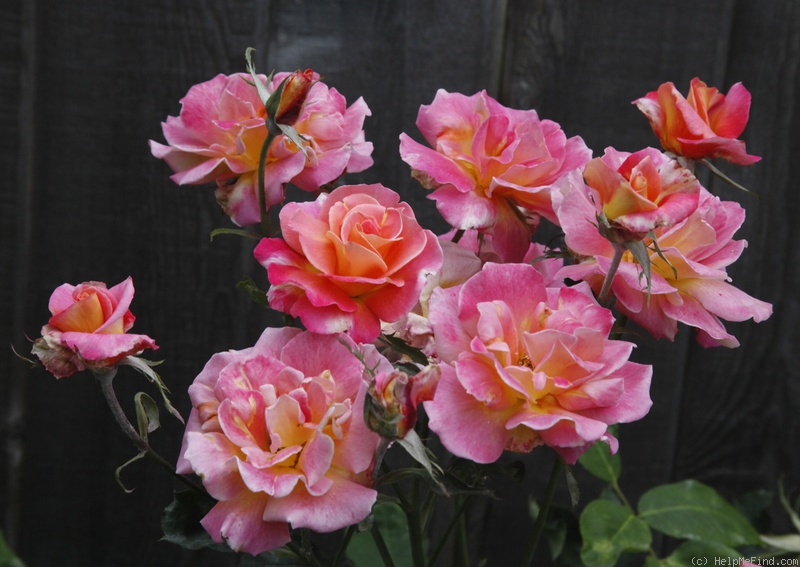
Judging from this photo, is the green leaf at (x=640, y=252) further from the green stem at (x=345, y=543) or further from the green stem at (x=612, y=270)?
the green stem at (x=345, y=543)

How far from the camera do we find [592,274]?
49cm

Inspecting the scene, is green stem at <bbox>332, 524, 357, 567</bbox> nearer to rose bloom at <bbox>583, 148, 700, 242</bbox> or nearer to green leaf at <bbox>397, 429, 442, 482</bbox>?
green leaf at <bbox>397, 429, 442, 482</bbox>

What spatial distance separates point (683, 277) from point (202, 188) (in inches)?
25.4

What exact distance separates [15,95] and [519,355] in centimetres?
77

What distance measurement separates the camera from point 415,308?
51 cm

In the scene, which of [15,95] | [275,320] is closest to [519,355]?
[275,320]

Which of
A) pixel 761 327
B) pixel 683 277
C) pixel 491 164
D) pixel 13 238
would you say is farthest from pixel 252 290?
pixel 761 327

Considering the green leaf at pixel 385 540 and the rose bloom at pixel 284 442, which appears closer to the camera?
the rose bloom at pixel 284 442

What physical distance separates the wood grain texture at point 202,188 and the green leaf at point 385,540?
0.30m

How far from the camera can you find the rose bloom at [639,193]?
1.37 ft

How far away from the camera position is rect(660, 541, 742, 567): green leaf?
0.73 meters

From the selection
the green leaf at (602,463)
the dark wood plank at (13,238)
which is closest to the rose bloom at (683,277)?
the green leaf at (602,463)

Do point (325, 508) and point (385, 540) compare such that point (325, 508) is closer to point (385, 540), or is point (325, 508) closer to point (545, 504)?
point (545, 504)

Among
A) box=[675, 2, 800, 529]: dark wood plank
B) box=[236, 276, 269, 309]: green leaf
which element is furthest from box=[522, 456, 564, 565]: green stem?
box=[675, 2, 800, 529]: dark wood plank
